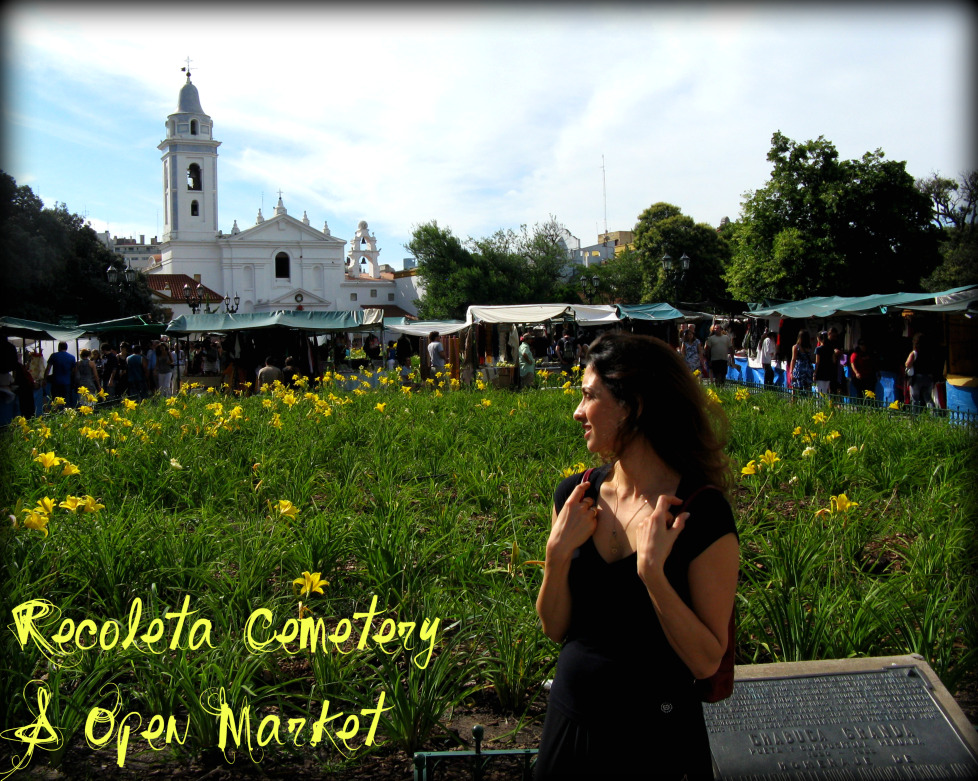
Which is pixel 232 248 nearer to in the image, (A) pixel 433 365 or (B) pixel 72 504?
(A) pixel 433 365

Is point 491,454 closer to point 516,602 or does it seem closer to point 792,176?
point 516,602

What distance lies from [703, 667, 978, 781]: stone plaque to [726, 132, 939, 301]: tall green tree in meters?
28.2

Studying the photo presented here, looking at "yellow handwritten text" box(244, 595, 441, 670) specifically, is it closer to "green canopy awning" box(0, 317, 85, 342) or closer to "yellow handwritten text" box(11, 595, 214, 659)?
"yellow handwritten text" box(11, 595, 214, 659)

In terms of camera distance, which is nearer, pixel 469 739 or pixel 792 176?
pixel 469 739

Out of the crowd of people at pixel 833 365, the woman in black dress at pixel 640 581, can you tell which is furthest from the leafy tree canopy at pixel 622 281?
the woman in black dress at pixel 640 581

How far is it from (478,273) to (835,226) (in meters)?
28.8

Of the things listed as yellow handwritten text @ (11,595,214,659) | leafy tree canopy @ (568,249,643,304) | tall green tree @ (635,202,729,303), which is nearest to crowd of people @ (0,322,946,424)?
yellow handwritten text @ (11,595,214,659)

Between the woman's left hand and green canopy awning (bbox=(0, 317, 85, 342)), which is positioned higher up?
green canopy awning (bbox=(0, 317, 85, 342))

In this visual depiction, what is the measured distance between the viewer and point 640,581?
1.71m

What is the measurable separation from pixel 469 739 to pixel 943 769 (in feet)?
4.84

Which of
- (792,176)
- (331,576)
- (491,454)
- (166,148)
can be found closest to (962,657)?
(331,576)

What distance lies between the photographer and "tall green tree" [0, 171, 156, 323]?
27.1 metres

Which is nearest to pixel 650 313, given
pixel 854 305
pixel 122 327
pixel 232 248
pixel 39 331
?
pixel 854 305

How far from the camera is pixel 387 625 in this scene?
3.18 metres
